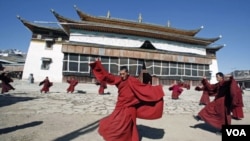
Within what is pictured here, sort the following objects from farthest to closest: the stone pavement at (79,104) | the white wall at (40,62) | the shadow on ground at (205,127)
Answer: the white wall at (40,62) < the stone pavement at (79,104) < the shadow on ground at (205,127)

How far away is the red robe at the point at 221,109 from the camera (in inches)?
184

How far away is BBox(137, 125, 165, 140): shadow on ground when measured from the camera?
14.3 ft

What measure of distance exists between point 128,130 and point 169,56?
18.3 m

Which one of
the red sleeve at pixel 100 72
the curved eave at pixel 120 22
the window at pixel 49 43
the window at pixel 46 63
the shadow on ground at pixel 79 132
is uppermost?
the curved eave at pixel 120 22

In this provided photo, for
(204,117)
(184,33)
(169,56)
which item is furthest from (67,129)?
(184,33)

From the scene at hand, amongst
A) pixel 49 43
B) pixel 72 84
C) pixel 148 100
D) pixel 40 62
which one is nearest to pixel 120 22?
pixel 49 43

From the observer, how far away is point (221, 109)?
15.6 ft

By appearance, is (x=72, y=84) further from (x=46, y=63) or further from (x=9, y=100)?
(x=46, y=63)

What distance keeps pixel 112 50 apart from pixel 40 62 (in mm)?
9009

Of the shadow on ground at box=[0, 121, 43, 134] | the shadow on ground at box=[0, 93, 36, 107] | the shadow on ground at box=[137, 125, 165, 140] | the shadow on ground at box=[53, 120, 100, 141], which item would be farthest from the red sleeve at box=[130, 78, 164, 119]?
the shadow on ground at box=[0, 93, 36, 107]

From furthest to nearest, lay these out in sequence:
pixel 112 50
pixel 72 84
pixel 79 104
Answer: pixel 112 50 < pixel 72 84 < pixel 79 104

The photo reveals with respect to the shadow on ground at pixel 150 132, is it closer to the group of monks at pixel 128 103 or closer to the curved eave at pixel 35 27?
the group of monks at pixel 128 103

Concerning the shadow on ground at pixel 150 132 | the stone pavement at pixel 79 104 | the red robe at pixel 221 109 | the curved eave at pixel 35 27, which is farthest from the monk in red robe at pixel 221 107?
the curved eave at pixel 35 27

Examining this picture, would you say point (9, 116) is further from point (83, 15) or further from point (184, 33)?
point (184, 33)
